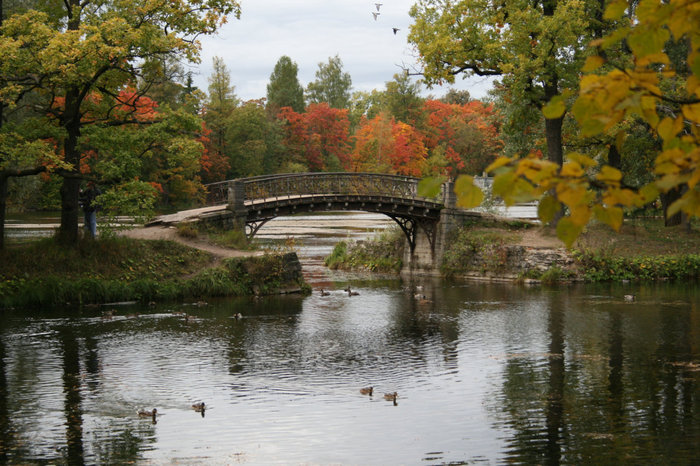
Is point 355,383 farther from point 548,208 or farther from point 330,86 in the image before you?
point 330,86

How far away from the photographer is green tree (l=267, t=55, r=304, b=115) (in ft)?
294

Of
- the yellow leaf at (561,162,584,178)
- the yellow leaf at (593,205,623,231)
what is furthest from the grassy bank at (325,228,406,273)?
the yellow leaf at (561,162,584,178)

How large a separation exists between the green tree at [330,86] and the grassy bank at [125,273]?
3193 inches

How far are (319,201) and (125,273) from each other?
930cm

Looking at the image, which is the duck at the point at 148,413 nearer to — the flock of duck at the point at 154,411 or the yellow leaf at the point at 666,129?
the flock of duck at the point at 154,411

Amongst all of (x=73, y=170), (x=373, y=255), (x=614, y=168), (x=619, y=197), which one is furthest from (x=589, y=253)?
(x=614, y=168)

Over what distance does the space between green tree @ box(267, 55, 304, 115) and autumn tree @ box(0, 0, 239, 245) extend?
2481 inches

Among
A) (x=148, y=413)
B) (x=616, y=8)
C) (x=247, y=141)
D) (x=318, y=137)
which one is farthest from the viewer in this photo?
(x=318, y=137)

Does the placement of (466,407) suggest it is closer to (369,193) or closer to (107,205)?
A: (107,205)

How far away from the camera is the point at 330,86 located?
107812 millimetres

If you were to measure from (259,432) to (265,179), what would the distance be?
19.6m

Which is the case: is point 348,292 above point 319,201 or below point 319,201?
below

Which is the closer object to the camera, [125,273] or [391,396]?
[391,396]

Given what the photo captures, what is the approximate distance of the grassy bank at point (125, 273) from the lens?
2372 centimetres
